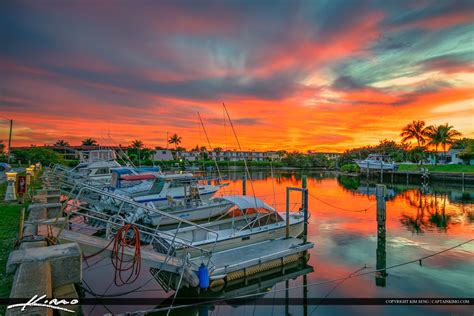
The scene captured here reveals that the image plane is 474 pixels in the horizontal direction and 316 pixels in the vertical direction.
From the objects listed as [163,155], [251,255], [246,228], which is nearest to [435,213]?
[246,228]

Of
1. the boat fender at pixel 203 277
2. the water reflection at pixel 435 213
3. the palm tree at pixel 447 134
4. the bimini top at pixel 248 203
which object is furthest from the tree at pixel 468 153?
the boat fender at pixel 203 277

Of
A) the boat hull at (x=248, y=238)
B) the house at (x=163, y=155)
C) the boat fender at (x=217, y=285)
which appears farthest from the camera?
the house at (x=163, y=155)

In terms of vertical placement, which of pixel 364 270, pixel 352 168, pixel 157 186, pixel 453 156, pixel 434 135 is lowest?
pixel 364 270

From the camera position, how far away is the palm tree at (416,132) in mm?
68062

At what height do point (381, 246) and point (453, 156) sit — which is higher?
point (453, 156)

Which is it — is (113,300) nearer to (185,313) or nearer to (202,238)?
(185,313)

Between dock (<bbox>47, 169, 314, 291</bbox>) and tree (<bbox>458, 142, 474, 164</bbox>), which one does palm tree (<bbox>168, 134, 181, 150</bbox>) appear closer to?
tree (<bbox>458, 142, 474, 164</bbox>)

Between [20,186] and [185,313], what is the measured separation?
46.3ft

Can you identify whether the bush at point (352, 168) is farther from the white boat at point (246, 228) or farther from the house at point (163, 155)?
the white boat at point (246, 228)

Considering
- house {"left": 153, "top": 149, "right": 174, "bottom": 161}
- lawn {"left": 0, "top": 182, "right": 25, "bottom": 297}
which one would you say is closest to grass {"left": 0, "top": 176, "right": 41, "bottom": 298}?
lawn {"left": 0, "top": 182, "right": 25, "bottom": 297}

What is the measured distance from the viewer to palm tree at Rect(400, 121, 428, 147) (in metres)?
68.1

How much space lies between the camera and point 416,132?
6888 cm

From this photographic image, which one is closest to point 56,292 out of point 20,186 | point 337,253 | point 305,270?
point 305,270

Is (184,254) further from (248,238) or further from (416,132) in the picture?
(416,132)
